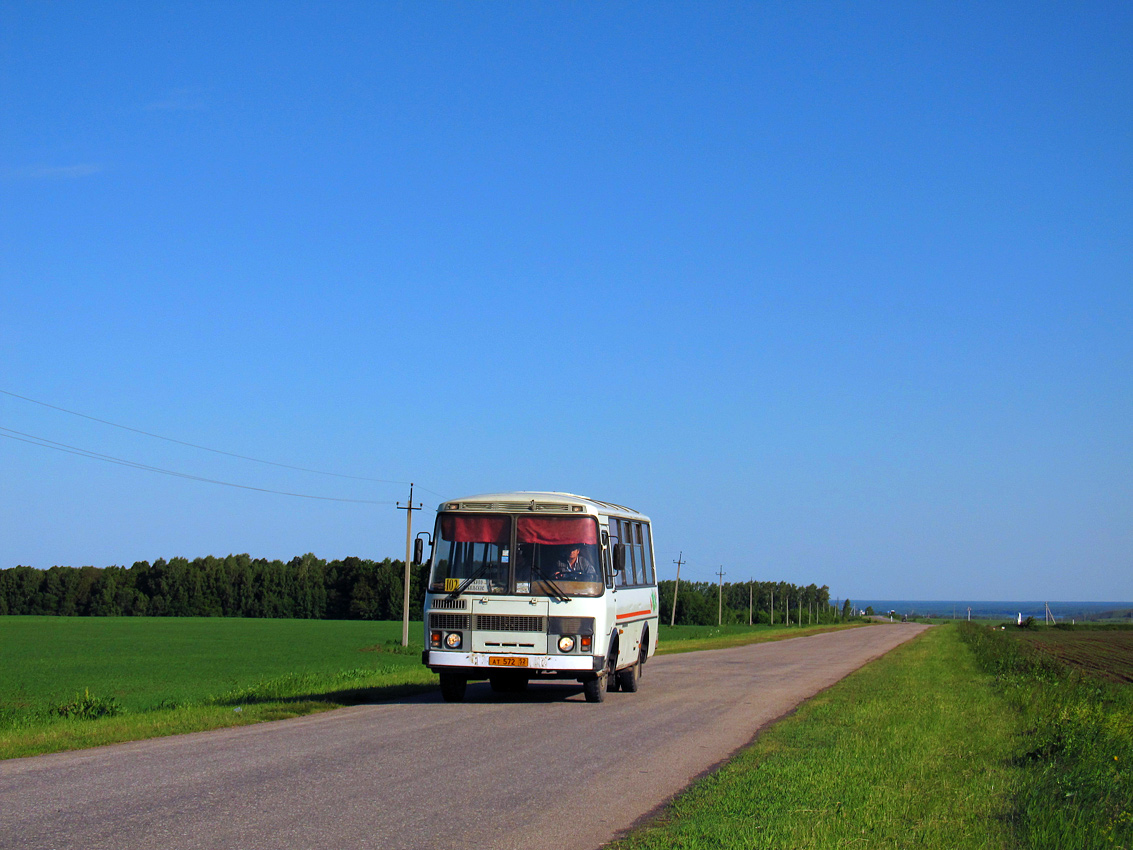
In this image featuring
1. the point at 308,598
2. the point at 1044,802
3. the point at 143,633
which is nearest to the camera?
the point at 1044,802

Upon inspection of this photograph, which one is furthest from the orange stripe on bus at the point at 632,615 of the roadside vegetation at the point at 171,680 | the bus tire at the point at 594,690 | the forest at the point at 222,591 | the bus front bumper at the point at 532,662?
the forest at the point at 222,591

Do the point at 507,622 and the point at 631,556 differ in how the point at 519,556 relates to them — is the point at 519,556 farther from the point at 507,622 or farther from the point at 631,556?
the point at 631,556

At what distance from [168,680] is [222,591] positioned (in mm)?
112704

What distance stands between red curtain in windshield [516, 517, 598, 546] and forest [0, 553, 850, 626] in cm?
11836

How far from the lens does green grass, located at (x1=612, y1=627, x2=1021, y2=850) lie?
289 inches

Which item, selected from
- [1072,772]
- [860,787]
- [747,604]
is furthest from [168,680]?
[747,604]

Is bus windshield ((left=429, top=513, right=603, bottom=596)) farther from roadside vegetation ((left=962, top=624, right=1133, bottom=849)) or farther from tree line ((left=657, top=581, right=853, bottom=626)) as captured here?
tree line ((left=657, top=581, right=853, bottom=626))

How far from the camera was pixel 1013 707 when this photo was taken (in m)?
17.6

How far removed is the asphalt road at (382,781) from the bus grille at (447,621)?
4.03 feet

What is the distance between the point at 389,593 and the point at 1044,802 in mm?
129602

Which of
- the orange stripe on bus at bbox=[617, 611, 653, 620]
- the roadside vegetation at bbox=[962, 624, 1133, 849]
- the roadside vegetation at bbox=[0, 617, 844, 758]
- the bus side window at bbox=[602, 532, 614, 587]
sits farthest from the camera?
the orange stripe on bus at bbox=[617, 611, 653, 620]

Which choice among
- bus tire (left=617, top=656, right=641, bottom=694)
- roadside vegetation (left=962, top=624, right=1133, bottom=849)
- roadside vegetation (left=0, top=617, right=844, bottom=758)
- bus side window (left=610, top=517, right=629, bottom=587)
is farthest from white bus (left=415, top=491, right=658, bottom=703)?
roadside vegetation (left=962, top=624, right=1133, bottom=849)

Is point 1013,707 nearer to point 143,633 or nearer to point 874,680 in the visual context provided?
point 874,680

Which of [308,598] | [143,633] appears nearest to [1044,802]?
[143,633]
